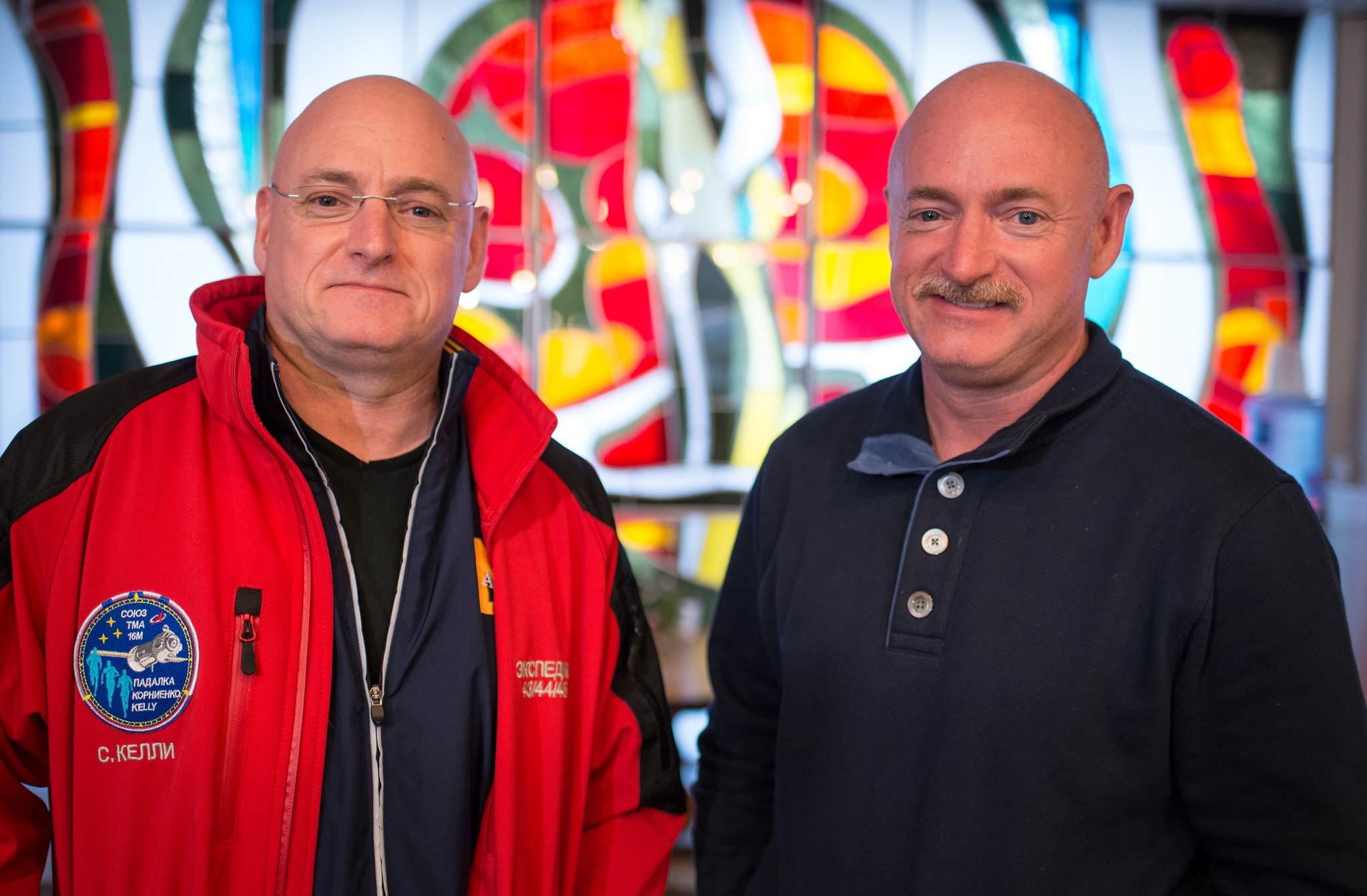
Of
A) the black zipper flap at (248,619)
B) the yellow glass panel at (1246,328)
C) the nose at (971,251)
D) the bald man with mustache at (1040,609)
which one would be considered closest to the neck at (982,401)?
the bald man with mustache at (1040,609)

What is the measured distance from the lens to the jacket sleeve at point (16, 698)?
1.05 m

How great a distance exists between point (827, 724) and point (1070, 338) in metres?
0.56

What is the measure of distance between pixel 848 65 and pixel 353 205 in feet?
16.3

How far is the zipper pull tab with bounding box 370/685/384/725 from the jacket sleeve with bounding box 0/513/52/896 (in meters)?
0.36

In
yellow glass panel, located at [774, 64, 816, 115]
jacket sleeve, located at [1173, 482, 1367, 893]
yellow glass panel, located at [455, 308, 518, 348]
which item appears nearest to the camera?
jacket sleeve, located at [1173, 482, 1367, 893]

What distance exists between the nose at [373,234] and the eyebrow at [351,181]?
0.02 m

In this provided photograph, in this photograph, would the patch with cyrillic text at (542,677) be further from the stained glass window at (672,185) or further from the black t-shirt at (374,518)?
the stained glass window at (672,185)

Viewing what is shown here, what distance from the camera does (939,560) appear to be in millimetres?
1110

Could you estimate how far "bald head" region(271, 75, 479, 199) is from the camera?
121 cm

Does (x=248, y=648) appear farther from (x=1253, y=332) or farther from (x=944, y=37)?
(x=1253, y=332)

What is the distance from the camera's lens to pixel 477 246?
1369 millimetres

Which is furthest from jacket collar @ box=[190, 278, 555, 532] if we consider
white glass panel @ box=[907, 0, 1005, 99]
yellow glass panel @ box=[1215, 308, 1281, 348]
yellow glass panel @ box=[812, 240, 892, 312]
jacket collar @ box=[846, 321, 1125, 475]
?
yellow glass panel @ box=[1215, 308, 1281, 348]

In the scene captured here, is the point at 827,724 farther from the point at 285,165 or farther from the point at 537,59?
the point at 537,59

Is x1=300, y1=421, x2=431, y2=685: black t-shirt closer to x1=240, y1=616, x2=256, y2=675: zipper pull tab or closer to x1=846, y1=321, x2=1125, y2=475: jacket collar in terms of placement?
x1=240, y1=616, x2=256, y2=675: zipper pull tab
